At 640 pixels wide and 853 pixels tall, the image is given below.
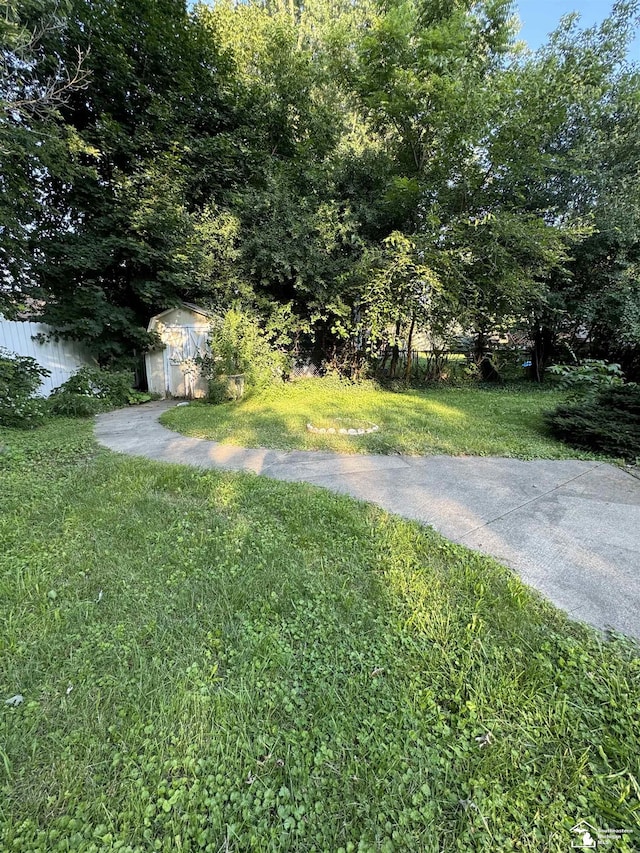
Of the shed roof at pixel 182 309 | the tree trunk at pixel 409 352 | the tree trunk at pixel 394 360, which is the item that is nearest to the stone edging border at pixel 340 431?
the shed roof at pixel 182 309

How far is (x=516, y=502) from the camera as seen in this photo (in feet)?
8.73

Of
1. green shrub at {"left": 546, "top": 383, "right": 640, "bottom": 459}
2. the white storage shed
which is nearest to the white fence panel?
the white storage shed

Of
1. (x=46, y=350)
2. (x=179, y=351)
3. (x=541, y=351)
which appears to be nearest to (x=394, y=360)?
(x=541, y=351)

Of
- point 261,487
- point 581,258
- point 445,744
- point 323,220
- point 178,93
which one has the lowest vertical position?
point 445,744

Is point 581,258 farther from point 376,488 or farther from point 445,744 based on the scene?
point 445,744

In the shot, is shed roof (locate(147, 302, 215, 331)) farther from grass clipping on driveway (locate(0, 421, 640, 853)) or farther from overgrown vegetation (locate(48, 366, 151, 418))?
grass clipping on driveway (locate(0, 421, 640, 853))

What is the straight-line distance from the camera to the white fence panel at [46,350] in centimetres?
621

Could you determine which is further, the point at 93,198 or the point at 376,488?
the point at 93,198

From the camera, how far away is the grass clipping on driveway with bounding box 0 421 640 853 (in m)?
0.92

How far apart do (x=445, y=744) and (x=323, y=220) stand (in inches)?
321

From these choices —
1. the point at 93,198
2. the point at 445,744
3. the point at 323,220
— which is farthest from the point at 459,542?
the point at 93,198

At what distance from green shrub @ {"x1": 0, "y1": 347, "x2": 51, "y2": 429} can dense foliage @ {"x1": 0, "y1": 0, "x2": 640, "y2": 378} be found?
1.87m

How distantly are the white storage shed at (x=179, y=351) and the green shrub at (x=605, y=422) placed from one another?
19.9 feet

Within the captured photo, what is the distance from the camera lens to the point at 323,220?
743cm
